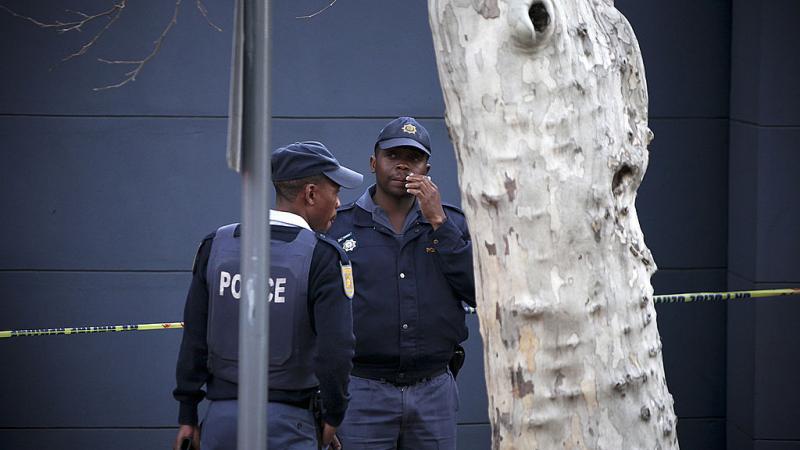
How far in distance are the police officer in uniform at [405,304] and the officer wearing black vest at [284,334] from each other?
629 millimetres

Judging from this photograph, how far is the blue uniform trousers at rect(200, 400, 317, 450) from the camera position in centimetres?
425

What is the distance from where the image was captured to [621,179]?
139 inches

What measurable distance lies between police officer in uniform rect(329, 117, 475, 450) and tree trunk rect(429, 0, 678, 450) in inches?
62.9

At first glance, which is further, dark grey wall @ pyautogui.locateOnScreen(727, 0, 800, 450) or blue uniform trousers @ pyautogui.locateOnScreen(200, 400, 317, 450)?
dark grey wall @ pyautogui.locateOnScreen(727, 0, 800, 450)

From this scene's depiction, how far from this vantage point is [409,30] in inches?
300

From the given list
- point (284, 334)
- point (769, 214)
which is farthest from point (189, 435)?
point (769, 214)

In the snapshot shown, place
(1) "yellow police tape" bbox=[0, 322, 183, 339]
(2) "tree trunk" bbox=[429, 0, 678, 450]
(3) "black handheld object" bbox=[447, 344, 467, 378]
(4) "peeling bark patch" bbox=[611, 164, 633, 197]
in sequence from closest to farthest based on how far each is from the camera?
1. (2) "tree trunk" bbox=[429, 0, 678, 450]
2. (4) "peeling bark patch" bbox=[611, 164, 633, 197]
3. (3) "black handheld object" bbox=[447, 344, 467, 378]
4. (1) "yellow police tape" bbox=[0, 322, 183, 339]

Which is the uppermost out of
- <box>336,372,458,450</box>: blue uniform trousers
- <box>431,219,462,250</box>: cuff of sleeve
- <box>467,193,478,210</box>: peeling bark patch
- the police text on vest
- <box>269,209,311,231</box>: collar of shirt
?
<box>467,193,478,210</box>: peeling bark patch

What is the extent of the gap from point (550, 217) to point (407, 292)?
6.15ft

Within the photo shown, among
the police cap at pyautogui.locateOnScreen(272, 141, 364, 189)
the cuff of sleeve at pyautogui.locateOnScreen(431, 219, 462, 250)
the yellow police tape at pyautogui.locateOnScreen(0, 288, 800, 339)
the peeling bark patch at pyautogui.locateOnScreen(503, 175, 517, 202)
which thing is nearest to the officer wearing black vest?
the police cap at pyautogui.locateOnScreen(272, 141, 364, 189)

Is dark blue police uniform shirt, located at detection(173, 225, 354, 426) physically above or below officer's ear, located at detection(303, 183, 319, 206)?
below

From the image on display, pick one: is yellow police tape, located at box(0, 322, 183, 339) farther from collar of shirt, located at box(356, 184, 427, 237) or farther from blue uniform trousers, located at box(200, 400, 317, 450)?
blue uniform trousers, located at box(200, 400, 317, 450)

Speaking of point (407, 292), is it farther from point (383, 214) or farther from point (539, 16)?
point (539, 16)

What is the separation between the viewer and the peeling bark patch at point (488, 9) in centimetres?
338
